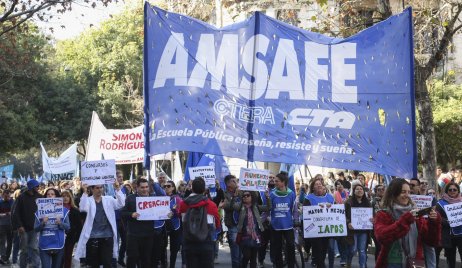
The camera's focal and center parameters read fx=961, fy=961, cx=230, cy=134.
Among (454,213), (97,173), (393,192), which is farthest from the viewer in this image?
(97,173)

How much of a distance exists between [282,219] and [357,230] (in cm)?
177

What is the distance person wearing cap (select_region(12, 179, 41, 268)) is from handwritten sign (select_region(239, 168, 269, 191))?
12.7ft

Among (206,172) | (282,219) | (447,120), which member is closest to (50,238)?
(282,219)

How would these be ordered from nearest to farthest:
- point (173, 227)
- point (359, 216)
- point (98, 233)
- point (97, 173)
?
1. point (98, 233)
2. point (97, 173)
3. point (359, 216)
4. point (173, 227)

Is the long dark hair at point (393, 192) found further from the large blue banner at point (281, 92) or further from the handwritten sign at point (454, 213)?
the handwritten sign at point (454, 213)

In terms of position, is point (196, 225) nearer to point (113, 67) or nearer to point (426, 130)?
point (426, 130)

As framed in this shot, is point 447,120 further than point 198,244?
Yes

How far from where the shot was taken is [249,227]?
580 inches

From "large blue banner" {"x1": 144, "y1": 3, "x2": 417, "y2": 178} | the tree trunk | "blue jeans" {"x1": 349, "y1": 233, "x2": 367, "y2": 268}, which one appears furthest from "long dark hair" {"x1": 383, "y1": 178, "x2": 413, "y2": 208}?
the tree trunk

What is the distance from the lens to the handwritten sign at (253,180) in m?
14.6

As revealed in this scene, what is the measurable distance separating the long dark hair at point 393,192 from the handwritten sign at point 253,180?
5.75 m

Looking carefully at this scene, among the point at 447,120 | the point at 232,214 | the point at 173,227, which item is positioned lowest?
the point at 173,227

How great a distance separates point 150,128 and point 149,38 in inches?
51.6

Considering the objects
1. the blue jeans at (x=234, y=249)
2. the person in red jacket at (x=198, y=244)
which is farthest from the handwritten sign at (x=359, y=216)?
the person in red jacket at (x=198, y=244)
